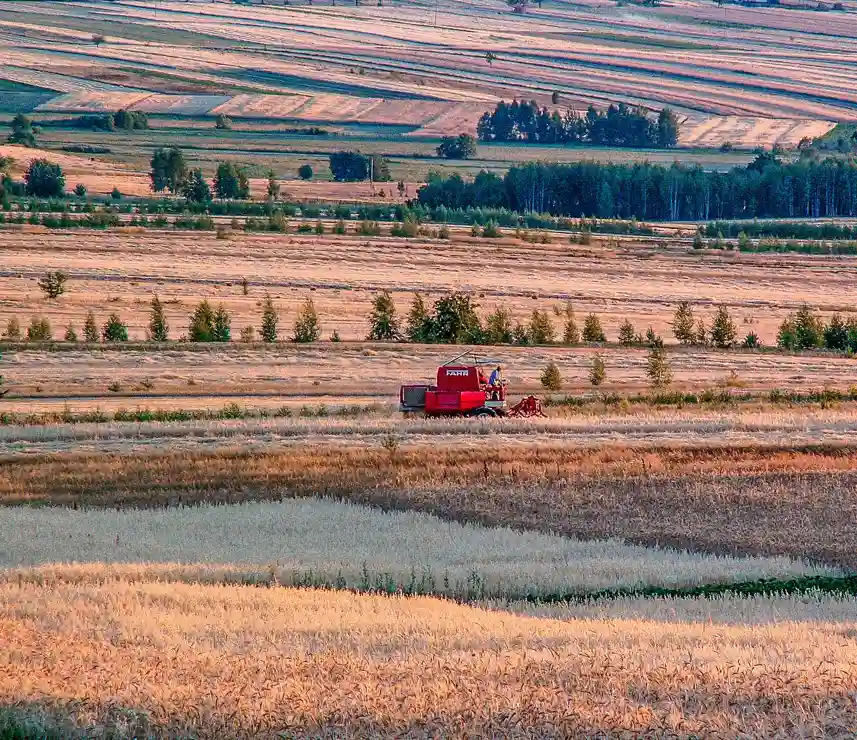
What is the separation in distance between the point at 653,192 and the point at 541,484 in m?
76.5

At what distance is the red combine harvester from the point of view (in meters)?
30.8

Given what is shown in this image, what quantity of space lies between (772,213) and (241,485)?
80.8m

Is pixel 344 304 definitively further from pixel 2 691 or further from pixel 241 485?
pixel 2 691

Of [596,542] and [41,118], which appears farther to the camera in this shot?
[41,118]

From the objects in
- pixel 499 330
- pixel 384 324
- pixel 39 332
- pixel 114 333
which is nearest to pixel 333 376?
pixel 384 324

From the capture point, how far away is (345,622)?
1520 centimetres

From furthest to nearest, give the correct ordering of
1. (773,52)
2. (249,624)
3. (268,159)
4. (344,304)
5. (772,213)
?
(773,52), (268,159), (772,213), (344,304), (249,624)

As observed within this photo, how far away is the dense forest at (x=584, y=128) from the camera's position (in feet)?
458

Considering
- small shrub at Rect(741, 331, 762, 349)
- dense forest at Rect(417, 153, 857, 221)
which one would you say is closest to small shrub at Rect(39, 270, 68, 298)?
small shrub at Rect(741, 331, 762, 349)

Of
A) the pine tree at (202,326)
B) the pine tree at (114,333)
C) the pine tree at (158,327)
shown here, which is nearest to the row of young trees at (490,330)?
the pine tree at (202,326)

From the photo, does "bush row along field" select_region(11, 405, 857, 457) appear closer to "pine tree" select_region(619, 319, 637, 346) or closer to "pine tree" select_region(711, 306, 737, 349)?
"pine tree" select_region(619, 319, 637, 346)

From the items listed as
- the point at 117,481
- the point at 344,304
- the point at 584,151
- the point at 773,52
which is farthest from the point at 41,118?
the point at 117,481

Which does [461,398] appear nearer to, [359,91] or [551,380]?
[551,380]

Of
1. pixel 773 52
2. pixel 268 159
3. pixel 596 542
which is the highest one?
pixel 773 52
